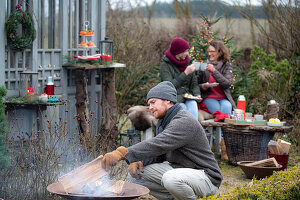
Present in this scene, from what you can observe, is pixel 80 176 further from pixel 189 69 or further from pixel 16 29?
pixel 189 69

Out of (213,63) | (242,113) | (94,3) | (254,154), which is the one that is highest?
(94,3)

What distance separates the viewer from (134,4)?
14422 millimetres

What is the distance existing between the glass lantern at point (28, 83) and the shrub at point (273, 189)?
340 cm

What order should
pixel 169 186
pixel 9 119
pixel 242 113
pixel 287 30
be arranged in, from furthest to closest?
pixel 287 30 → pixel 242 113 → pixel 9 119 → pixel 169 186

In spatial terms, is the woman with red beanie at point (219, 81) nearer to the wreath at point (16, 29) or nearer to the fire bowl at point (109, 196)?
the wreath at point (16, 29)

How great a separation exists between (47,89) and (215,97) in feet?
9.34

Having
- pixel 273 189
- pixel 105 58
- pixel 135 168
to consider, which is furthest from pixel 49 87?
pixel 273 189

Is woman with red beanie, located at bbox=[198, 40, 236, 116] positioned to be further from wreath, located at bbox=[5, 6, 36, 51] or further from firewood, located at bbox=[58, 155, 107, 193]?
firewood, located at bbox=[58, 155, 107, 193]

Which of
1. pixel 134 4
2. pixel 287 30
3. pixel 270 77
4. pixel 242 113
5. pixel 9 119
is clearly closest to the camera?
pixel 9 119

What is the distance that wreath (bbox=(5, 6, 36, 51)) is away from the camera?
629cm

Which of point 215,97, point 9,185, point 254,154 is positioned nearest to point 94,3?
point 215,97

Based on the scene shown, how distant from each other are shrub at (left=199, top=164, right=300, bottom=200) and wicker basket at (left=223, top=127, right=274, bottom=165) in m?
2.57

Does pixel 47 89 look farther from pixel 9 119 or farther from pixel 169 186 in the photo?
pixel 169 186

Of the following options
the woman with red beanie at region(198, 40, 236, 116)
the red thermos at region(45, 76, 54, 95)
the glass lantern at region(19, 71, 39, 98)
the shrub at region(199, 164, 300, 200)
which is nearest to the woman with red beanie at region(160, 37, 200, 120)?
the woman with red beanie at region(198, 40, 236, 116)
